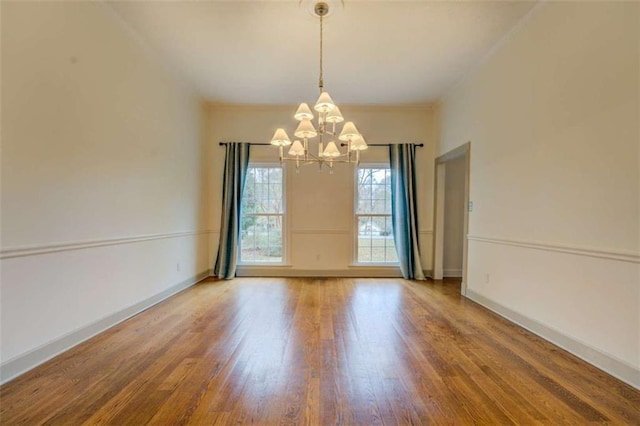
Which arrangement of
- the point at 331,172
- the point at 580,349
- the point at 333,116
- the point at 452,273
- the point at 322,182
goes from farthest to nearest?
the point at 452,273 → the point at 322,182 → the point at 331,172 → the point at 333,116 → the point at 580,349

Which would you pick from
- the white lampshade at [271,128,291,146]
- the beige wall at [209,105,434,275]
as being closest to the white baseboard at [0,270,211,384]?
Result: the beige wall at [209,105,434,275]

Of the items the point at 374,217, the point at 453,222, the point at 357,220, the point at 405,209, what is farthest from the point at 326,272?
the point at 453,222

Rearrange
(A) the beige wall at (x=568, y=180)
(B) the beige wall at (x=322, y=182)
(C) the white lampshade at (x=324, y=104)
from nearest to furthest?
(A) the beige wall at (x=568, y=180)
(C) the white lampshade at (x=324, y=104)
(B) the beige wall at (x=322, y=182)

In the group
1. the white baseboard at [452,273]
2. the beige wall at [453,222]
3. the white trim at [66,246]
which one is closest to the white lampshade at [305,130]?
the white trim at [66,246]

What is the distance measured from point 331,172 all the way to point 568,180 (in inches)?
81.8

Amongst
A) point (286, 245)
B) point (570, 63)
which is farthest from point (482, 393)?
point (286, 245)

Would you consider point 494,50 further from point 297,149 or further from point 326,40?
point 297,149

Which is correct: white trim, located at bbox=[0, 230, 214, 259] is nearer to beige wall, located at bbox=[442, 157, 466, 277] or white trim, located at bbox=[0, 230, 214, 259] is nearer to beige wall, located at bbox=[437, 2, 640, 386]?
beige wall, located at bbox=[437, 2, 640, 386]

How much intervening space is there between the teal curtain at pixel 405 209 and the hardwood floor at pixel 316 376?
6.01 feet

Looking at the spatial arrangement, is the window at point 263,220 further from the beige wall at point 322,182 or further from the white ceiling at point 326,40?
the white ceiling at point 326,40

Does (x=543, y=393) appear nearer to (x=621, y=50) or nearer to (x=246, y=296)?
(x=621, y=50)

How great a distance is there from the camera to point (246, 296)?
4117 mm

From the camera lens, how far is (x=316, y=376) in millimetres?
2080

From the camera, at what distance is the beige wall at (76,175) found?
203 cm
